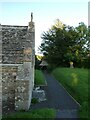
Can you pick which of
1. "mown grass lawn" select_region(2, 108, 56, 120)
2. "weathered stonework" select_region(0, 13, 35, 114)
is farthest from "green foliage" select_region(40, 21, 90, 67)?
"mown grass lawn" select_region(2, 108, 56, 120)

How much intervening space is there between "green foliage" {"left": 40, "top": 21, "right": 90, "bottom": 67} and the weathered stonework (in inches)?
1598

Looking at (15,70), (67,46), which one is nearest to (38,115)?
(15,70)

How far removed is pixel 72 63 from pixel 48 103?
41.7 m

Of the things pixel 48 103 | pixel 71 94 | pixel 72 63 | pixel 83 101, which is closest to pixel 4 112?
pixel 48 103

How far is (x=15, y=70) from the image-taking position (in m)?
20.7

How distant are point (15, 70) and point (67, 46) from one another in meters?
46.3

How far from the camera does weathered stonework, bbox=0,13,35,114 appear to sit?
19.5 m

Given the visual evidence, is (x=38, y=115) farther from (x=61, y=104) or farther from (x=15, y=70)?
(x=15, y=70)

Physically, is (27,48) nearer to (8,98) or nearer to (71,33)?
(8,98)

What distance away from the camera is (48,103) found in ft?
71.4

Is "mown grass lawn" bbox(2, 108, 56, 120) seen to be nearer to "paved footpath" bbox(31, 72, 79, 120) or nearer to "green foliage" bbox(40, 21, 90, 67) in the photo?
"paved footpath" bbox(31, 72, 79, 120)

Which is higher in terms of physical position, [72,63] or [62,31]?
[62,31]

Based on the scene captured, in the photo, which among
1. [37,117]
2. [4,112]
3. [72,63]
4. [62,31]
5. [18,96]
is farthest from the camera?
[62,31]

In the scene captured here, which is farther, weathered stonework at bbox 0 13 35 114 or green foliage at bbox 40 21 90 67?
green foliage at bbox 40 21 90 67
